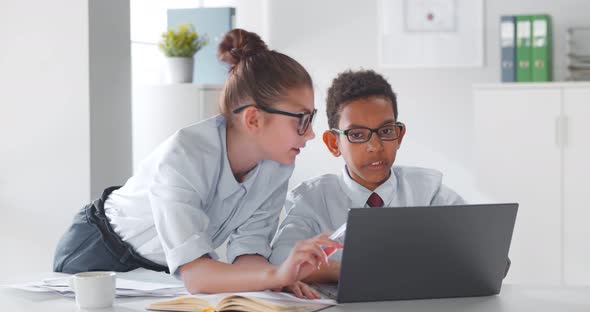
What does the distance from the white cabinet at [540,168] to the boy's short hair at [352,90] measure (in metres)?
2.27

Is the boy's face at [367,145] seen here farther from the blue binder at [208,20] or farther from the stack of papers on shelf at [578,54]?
the blue binder at [208,20]

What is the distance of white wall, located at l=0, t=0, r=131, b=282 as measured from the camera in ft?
10.4

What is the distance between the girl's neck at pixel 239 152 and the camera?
6.54 feet

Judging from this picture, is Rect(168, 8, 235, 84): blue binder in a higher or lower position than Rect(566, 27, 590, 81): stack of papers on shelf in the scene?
higher

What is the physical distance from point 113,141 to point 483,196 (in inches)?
86.5

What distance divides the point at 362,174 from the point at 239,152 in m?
0.38

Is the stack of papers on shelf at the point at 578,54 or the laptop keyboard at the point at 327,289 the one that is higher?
the stack of papers on shelf at the point at 578,54

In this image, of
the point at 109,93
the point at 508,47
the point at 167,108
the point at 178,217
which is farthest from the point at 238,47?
the point at 508,47

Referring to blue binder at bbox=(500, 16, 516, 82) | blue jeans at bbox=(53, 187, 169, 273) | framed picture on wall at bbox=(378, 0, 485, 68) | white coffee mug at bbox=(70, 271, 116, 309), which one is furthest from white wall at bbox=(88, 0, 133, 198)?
blue binder at bbox=(500, 16, 516, 82)

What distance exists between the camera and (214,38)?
489 centimetres

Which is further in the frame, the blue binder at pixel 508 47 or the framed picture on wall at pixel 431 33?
the framed picture on wall at pixel 431 33

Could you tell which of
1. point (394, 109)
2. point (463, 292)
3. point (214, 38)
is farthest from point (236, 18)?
point (463, 292)

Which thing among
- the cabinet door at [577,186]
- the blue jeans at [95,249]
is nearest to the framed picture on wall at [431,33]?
the cabinet door at [577,186]

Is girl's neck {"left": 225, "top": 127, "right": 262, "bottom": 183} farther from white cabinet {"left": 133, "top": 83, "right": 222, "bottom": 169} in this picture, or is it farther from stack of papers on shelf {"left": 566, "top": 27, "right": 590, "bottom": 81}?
stack of papers on shelf {"left": 566, "top": 27, "right": 590, "bottom": 81}
